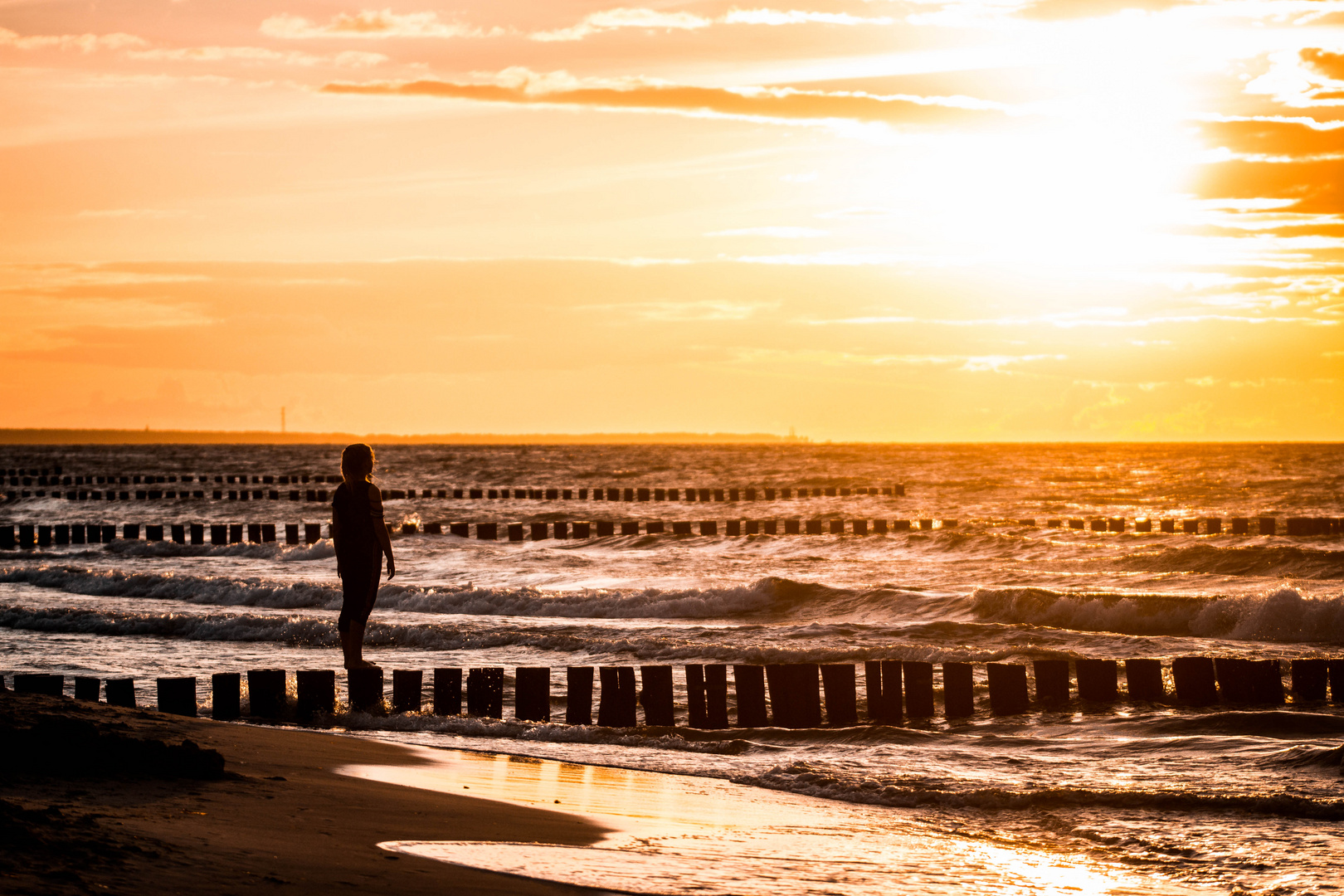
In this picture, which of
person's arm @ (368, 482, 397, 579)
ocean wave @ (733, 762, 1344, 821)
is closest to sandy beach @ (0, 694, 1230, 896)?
ocean wave @ (733, 762, 1344, 821)

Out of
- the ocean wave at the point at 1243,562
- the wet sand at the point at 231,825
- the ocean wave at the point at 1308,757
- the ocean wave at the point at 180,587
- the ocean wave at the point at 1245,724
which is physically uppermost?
the wet sand at the point at 231,825

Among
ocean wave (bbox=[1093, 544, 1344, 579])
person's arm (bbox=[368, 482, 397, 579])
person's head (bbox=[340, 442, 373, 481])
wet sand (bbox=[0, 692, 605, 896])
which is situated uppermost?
person's head (bbox=[340, 442, 373, 481])

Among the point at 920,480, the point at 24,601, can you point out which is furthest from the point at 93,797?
the point at 920,480

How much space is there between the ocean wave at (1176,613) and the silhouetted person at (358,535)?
10063 mm

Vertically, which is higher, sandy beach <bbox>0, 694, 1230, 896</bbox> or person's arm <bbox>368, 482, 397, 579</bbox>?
person's arm <bbox>368, 482, 397, 579</bbox>

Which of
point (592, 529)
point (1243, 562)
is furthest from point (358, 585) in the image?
point (592, 529)

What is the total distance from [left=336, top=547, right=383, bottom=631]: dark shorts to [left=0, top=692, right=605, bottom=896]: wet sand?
1.92 m

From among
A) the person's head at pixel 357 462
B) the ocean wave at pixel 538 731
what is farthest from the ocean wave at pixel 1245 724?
the person's head at pixel 357 462

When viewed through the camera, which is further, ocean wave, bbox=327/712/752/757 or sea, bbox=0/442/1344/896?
ocean wave, bbox=327/712/752/757

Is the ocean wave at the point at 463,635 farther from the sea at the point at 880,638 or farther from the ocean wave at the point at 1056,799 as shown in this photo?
the ocean wave at the point at 1056,799

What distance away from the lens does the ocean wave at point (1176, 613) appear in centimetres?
1577

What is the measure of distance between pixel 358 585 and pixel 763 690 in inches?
128

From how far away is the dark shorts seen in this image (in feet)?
33.0

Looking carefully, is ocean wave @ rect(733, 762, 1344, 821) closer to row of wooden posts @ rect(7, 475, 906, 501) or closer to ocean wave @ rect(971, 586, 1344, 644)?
ocean wave @ rect(971, 586, 1344, 644)
